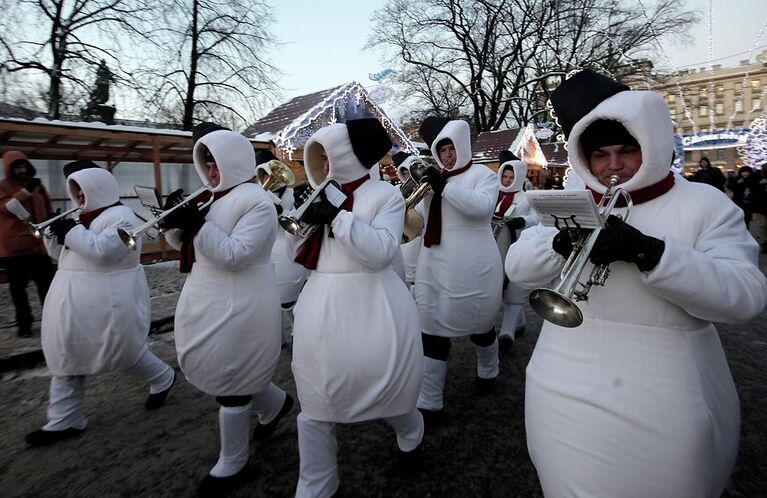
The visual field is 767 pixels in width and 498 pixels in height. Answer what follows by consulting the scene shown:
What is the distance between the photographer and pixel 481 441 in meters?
3.27

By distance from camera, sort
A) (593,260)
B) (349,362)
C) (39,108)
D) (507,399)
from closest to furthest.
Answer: (593,260), (349,362), (507,399), (39,108)

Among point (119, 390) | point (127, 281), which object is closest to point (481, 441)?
point (127, 281)

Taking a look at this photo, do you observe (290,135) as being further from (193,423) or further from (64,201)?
(193,423)

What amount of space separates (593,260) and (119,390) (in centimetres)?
450

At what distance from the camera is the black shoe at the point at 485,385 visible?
406 centimetres

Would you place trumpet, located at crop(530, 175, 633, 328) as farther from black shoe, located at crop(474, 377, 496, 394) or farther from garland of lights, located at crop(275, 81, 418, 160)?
garland of lights, located at crop(275, 81, 418, 160)

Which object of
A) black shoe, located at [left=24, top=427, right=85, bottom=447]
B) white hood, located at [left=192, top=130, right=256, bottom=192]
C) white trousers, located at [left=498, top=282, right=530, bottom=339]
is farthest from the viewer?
white trousers, located at [left=498, top=282, right=530, bottom=339]

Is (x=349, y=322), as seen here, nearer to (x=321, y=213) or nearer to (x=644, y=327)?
(x=321, y=213)

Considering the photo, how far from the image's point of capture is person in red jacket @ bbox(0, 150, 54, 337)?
573 centimetres

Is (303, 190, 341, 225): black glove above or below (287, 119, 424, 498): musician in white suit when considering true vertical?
above

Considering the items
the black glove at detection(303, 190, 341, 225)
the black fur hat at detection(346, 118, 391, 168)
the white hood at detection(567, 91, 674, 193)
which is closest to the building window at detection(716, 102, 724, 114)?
the black fur hat at detection(346, 118, 391, 168)

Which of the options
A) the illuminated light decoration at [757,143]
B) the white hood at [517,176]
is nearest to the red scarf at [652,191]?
the white hood at [517,176]

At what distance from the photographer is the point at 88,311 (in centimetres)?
350

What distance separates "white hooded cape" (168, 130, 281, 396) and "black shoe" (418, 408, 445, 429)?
51.7 inches
